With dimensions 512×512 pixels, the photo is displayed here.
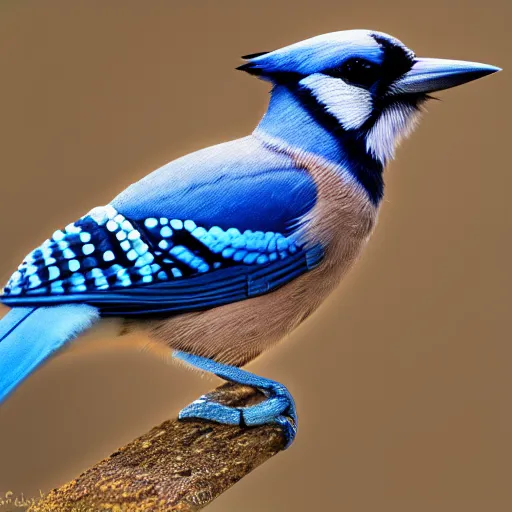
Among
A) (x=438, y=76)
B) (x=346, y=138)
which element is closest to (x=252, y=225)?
(x=346, y=138)

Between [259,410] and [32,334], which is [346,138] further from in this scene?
[32,334]

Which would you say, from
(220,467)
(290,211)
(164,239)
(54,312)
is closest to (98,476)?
(220,467)

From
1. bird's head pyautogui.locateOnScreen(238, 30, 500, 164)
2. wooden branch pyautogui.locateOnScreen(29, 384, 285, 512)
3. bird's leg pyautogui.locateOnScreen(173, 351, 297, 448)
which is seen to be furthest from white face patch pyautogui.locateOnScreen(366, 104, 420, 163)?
wooden branch pyautogui.locateOnScreen(29, 384, 285, 512)

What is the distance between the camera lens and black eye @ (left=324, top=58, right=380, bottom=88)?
73.7 inches

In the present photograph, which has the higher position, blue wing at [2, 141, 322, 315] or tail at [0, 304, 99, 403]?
blue wing at [2, 141, 322, 315]

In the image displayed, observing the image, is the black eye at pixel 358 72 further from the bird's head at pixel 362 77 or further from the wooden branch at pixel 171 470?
the wooden branch at pixel 171 470

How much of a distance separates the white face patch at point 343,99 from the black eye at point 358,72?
0.04ft

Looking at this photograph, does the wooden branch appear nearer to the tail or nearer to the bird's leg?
the bird's leg

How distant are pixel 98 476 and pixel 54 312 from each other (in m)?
0.43

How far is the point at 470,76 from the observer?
1.88m

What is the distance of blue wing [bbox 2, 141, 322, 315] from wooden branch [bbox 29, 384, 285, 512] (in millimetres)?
379

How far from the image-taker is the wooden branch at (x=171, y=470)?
1832 millimetres

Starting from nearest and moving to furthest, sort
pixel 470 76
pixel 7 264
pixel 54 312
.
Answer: pixel 54 312, pixel 470 76, pixel 7 264

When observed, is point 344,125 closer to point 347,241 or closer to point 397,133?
point 397,133
